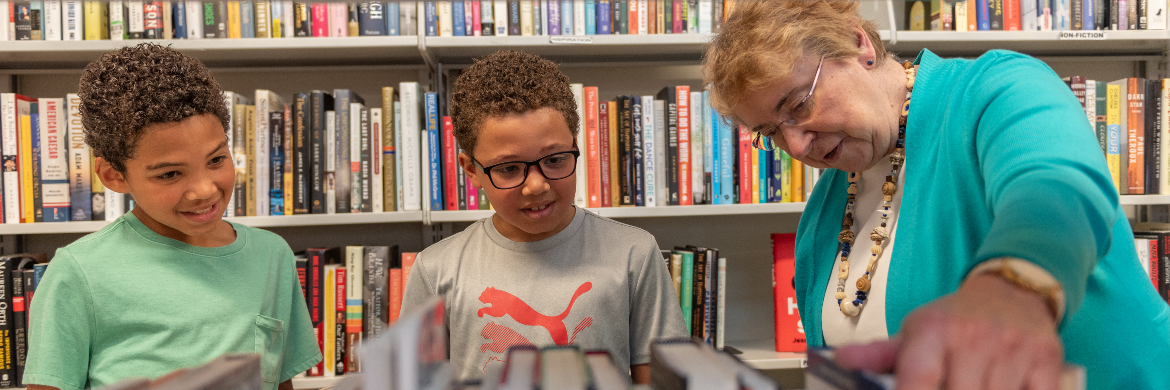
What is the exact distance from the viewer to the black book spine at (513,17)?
1405 millimetres

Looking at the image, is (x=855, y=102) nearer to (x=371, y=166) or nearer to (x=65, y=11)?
(x=371, y=166)

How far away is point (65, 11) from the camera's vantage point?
137 centimetres

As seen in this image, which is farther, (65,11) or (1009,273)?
(65,11)

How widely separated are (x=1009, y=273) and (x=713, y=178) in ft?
3.93

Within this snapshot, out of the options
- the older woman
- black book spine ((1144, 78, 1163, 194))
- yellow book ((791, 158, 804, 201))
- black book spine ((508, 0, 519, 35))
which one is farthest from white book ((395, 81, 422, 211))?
black book spine ((1144, 78, 1163, 194))

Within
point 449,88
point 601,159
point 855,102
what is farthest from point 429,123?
point 855,102

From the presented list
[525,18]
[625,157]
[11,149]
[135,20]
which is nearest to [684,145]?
[625,157]

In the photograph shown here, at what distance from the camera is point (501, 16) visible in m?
1.41

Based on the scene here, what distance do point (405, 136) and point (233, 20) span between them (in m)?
0.48

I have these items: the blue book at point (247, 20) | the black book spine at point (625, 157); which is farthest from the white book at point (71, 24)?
the black book spine at point (625, 157)

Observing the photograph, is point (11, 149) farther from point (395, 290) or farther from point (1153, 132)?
point (1153, 132)

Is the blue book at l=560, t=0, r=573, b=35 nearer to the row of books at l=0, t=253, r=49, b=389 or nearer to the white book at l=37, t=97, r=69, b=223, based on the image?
the white book at l=37, t=97, r=69, b=223

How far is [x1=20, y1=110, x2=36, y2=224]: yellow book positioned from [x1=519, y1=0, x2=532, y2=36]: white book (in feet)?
3.67

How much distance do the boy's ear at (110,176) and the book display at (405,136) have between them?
0.50 meters
